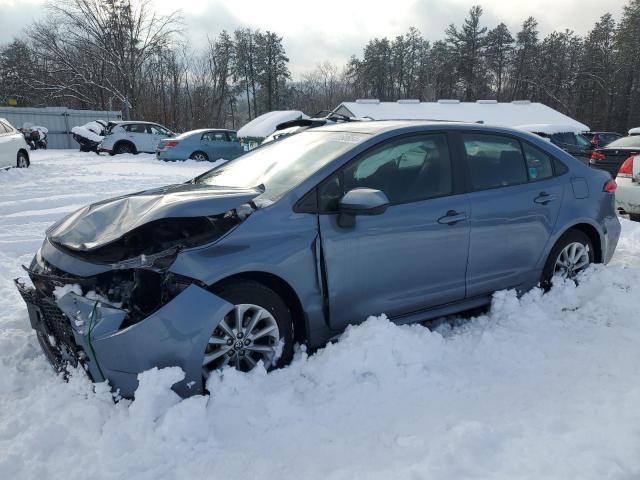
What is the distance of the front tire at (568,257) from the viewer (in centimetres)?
402

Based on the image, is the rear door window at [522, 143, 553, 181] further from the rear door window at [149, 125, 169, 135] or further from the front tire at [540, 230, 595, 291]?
the rear door window at [149, 125, 169, 135]

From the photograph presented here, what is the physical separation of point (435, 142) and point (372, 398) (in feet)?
6.06

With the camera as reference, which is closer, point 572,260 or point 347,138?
point 347,138

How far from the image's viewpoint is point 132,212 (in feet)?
9.71

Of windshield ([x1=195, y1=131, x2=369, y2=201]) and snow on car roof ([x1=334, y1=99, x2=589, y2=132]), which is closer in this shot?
windshield ([x1=195, y1=131, x2=369, y2=201])

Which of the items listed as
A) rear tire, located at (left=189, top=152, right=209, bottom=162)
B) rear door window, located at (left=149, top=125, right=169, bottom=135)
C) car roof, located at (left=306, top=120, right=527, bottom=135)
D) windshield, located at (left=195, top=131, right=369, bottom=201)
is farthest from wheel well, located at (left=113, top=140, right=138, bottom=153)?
car roof, located at (left=306, top=120, right=527, bottom=135)

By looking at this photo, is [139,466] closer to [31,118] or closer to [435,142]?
[435,142]

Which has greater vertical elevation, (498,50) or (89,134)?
(498,50)

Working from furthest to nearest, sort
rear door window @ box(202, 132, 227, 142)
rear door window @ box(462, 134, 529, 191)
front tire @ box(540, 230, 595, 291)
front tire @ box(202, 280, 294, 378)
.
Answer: rear door window @ box(202, 132, 227, 142) → front tire @ box(540, 230, 595, 291) → rear door window @ box(462, 134, 529, 191) → front tire @ box(202, 280, 294, 378)

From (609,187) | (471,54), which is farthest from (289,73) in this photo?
(609,187)

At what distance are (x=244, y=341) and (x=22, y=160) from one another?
1282cm

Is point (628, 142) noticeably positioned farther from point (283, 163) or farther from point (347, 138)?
point (283, 163)

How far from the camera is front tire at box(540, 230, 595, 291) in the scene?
4.02 meters

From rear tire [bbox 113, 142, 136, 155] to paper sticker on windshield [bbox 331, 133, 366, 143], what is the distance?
721 inches
